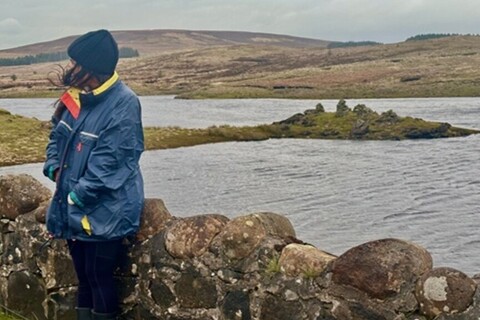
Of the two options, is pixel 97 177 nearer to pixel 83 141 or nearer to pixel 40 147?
pixel 83 141

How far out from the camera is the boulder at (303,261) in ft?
16.5

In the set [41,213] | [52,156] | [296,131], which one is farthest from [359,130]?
[52,156]

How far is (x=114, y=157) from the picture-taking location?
530cm

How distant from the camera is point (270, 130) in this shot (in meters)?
55.6

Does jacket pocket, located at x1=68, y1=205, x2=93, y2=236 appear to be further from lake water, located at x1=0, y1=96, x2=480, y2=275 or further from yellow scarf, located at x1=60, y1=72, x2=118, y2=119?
lake water, located at x1=0, y1=96, x2=480, y2=275

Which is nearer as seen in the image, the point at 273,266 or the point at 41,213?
the point at 273,266

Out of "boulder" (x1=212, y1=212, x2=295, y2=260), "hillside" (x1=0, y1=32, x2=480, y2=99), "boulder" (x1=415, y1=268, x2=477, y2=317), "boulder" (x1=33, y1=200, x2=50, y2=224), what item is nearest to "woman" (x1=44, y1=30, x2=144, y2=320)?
"boulder" (x1=212, y1=212, x2=295, y2=260)

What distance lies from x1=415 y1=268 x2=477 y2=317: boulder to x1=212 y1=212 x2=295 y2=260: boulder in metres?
1.38

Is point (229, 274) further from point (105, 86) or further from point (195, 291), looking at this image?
point (105, 86)

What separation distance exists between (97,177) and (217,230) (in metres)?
1.07

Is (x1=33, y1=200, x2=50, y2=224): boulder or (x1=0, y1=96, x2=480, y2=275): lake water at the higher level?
(x1=33, y1=200, x2=50, y2=224): boulder

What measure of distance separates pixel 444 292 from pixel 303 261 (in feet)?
3.58

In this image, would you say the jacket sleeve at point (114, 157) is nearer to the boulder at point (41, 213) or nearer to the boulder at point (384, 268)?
the boulder at point (41, 213)

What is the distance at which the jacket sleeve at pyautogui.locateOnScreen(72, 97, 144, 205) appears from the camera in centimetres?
525
